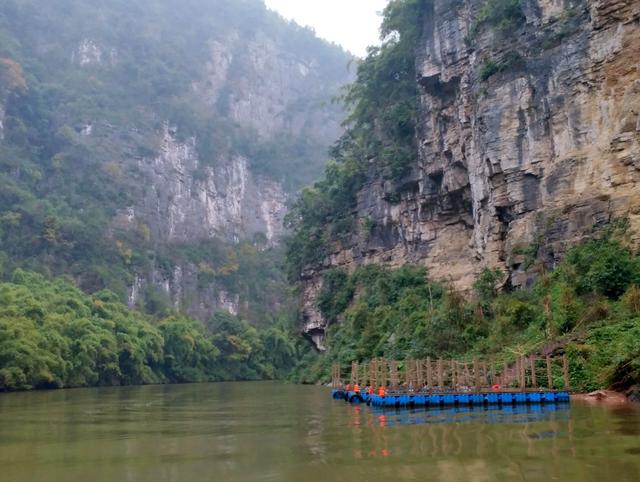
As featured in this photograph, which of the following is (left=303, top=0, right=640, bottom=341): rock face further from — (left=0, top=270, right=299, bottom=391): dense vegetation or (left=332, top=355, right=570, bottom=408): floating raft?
(left=0, top=270, right=299, bottom=391): dense vegetation

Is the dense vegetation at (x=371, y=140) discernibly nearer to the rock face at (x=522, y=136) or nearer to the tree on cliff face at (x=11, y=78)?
the rock face at (x=522, y=136)

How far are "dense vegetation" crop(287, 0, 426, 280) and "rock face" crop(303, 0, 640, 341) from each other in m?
1.62

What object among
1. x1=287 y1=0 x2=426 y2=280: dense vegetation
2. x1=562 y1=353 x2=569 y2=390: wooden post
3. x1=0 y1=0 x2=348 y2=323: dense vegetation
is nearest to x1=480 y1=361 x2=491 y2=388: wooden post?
x1=562 y1=353 x2=569 y2=390: wooden post

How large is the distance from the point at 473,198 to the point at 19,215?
4893 centimetres

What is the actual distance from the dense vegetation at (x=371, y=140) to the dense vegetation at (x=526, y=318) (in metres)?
7.70

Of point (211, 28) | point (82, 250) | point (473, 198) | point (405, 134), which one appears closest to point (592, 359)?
point (473, 198)

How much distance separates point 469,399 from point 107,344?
118ft

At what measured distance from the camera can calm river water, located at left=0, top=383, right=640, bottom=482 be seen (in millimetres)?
9062

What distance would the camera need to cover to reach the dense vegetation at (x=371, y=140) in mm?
37500

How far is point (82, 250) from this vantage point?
220 feet

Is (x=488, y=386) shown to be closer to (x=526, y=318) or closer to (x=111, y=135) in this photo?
(x=526, y=318)

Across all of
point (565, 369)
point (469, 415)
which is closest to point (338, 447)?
point (469, 415)

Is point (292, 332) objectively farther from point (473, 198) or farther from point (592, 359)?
point (592, 359)

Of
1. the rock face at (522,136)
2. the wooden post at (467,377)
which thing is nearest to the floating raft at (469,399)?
the wooden post at (467,377)
